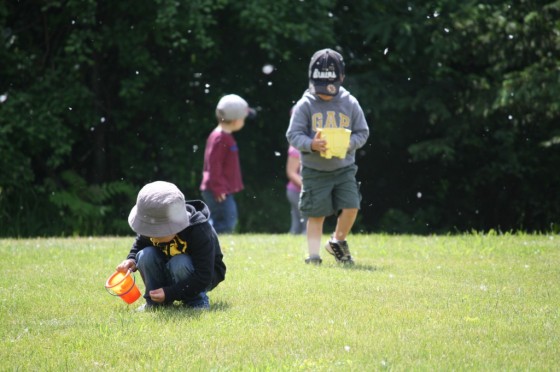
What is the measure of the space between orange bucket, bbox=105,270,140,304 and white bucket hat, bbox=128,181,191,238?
0.38m

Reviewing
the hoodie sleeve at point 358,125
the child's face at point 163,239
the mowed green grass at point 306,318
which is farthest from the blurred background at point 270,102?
the child's face at point 163,239

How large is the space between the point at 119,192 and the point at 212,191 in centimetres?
460

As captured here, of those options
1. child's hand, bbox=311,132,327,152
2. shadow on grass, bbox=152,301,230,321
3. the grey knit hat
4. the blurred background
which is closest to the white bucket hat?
shadow on grass, bbox=152,301,230,321

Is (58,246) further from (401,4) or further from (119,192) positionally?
(401,4)

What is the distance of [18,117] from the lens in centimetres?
1567

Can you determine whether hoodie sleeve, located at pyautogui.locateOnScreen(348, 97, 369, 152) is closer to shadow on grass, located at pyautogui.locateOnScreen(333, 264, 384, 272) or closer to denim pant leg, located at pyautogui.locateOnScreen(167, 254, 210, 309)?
shadow on grass, located at pyautogui.locateOnScreen(333, 264, 384, 272)

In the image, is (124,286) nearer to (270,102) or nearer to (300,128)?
(300,128)

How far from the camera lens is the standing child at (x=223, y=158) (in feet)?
40.2

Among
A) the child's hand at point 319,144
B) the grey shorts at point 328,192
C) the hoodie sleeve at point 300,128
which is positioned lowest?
the grey shorts at point 328,192

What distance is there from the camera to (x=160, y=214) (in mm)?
6098

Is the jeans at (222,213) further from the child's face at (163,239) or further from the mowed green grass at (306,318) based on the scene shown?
the child's face at (163,239)

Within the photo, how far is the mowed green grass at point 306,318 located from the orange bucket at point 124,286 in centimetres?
13

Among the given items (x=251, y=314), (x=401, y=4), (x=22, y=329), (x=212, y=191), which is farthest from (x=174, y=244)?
(x=401, y=4)

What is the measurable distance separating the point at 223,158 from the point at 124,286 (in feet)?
20.3
